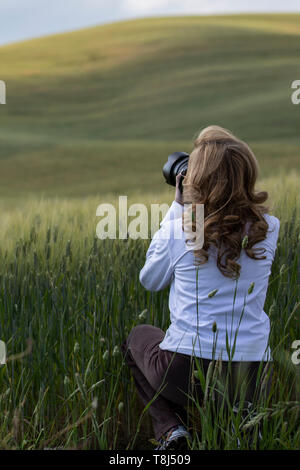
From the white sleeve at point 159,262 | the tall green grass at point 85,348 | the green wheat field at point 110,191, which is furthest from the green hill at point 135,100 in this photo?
the white sleeve at point 159,262

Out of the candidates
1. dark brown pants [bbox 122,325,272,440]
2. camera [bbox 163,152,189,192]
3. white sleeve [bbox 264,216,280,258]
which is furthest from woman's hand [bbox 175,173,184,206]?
dark brown pants [bbox 122,325,272,440]

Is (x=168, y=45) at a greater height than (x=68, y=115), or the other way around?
(x=168, y=45)

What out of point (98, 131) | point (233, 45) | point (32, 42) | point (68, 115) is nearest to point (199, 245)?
point (98, 131)

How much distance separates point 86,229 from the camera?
2510 millimetres

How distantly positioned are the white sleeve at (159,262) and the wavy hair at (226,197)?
0.10 m

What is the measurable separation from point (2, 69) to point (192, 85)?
27.7 ft

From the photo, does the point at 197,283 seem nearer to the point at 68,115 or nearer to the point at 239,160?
the point at 239,160

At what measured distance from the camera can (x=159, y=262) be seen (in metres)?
1.60

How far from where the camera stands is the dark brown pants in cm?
154

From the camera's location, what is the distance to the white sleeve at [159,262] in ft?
5.18

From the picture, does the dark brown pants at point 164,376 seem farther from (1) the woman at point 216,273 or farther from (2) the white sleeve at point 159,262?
(2) the white sleeve at point 159,262

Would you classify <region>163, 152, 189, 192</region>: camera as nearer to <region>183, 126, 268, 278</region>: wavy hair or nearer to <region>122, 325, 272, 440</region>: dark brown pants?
<region>183, 126, 268, 278</region>: wavy hair

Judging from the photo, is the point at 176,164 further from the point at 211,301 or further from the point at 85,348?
the point at 85,348

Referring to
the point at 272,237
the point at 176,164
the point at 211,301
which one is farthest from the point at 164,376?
the point at 176,164
